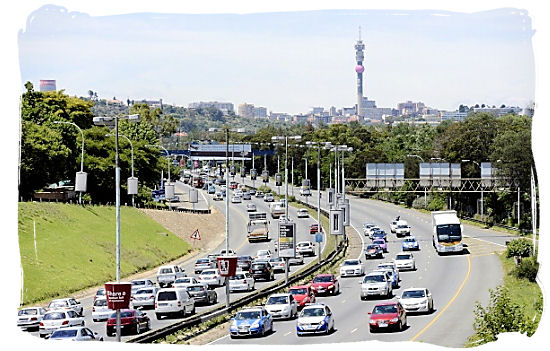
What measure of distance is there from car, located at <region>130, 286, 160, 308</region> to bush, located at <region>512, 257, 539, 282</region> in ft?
75.2

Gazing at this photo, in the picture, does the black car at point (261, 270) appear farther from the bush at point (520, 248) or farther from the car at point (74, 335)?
the car at point (74, 335)

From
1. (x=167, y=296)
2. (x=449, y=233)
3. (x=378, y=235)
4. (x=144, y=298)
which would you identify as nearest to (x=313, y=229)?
(x=378, y=235)

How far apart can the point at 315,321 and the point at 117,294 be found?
12672mm

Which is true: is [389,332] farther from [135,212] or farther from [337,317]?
[135,212]

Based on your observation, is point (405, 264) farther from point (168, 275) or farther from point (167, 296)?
point (167, 296)

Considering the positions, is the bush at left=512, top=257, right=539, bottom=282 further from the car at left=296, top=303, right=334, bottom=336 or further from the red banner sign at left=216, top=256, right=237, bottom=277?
the red banner sign at left=216, top=256, right=237, bottom=277

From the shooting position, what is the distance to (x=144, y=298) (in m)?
59.7

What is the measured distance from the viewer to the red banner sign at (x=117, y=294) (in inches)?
1378

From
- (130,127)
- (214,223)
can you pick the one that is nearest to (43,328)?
(214,223)

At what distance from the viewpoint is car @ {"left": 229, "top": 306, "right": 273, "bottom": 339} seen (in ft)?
148

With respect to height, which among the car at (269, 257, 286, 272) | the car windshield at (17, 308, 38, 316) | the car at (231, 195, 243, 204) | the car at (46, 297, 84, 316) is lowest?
the car at (269, 257, 286, 272)

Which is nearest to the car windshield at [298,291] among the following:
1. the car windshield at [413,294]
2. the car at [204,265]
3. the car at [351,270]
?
the car windshield at [413,294]

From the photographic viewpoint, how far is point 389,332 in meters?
44.4

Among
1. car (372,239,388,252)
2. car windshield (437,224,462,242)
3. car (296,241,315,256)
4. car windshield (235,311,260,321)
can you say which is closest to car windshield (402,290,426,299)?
car windshield (235,311,260,321)
